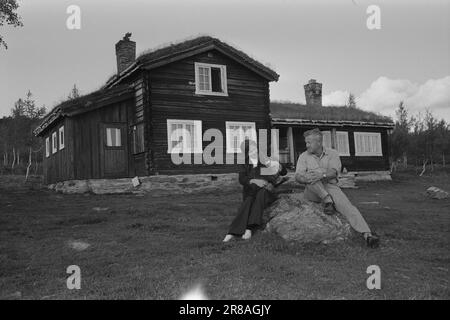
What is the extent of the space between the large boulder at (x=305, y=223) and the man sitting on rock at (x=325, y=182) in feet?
0.47

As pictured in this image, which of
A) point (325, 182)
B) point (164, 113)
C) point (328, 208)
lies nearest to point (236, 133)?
point (164, 113)

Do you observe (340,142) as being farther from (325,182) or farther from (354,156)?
(325,182)

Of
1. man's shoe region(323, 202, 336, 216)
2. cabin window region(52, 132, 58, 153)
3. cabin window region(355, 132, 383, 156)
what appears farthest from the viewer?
cabin window region(355, 132, 383, 156)

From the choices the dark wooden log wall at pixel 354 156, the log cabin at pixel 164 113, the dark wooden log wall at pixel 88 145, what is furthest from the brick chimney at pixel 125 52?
the dark wooden log wall at pixel 354 156

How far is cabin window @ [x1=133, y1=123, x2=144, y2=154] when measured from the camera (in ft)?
57.0

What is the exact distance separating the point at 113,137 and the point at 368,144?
48.7 feet

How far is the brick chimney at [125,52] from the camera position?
2008cm

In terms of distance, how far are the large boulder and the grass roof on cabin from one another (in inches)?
573

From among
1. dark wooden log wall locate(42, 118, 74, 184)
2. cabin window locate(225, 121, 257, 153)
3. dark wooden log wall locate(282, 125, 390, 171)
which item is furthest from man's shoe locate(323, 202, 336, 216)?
dark wooden log wall locate(282, 125, 390, 171)

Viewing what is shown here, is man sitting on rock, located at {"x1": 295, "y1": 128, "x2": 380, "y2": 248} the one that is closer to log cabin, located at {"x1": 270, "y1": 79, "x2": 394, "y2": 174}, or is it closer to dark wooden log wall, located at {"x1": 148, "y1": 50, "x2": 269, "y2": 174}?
dark wooden log wall, located at {"x1": 148, "y1": 50, "x2": 269, "y2": 174}

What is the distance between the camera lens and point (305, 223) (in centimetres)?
687

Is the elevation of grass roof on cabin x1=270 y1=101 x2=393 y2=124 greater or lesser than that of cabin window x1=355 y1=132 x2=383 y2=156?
greater

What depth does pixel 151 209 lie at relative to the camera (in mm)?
11336
